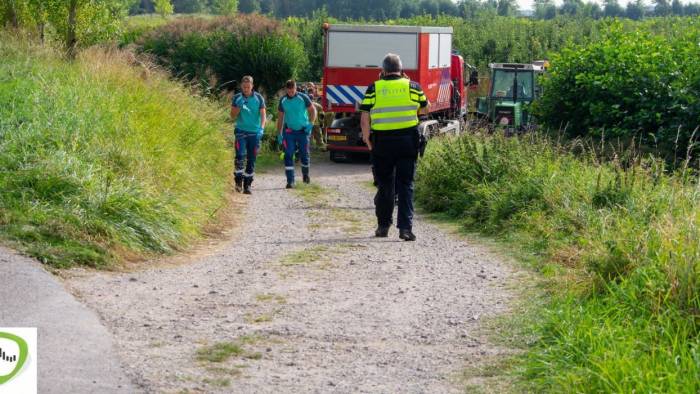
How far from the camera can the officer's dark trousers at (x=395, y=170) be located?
37.8 feet

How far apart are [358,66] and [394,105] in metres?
12.4

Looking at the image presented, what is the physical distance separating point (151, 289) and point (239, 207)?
22.6 ft

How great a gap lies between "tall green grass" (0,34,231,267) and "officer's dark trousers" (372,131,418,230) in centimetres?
207

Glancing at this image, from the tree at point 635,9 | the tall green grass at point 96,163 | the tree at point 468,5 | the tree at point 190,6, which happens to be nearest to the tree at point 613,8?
the tree at point 635,9

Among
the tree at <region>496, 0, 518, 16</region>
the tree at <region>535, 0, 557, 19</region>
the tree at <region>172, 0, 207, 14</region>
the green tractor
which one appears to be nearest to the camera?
the green tractor

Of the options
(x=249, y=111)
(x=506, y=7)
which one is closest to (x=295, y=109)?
(x=249, y=111)

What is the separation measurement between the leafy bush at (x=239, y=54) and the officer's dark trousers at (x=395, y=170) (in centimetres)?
1679

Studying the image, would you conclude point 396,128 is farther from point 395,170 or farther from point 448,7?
point 448,7

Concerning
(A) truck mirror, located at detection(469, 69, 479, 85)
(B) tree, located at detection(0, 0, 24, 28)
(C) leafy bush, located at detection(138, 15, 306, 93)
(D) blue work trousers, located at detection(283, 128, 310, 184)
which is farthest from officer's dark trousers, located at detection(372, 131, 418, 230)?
(A) truck mirror, located at detection(469, 69, 479, 85)

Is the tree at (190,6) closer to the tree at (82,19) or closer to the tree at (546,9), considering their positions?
the tree at (546,9)

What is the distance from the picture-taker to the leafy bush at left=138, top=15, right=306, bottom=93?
29.1 metres

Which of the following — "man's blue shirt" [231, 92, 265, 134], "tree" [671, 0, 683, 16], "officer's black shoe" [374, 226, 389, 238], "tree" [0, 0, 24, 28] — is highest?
"tree" [671, 0, 683, 16]

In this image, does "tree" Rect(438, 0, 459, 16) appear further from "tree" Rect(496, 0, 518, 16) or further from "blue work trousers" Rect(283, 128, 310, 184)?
"blue work trousers" Rect(283, 128, 310, 184)

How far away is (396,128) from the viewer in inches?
453
